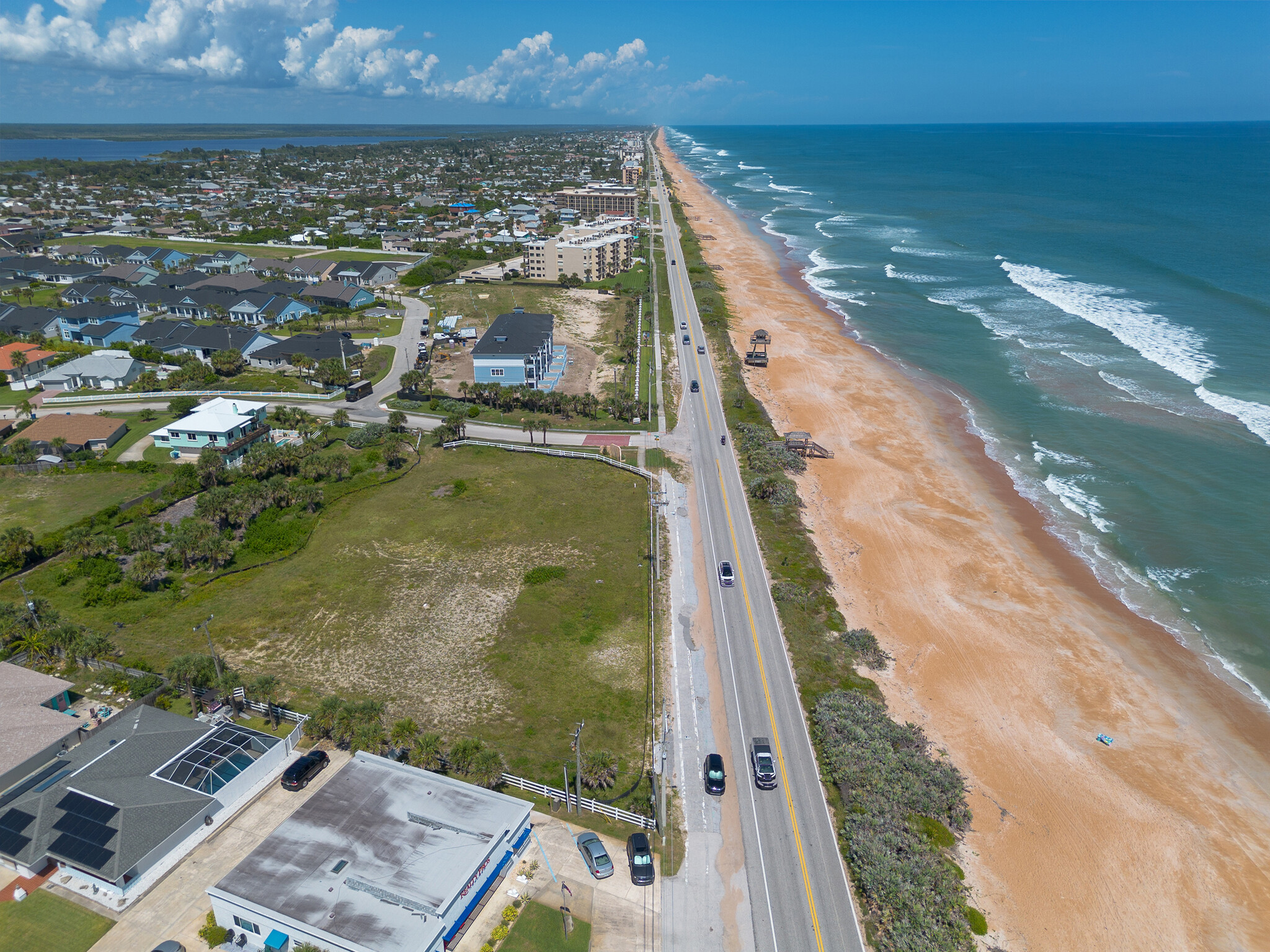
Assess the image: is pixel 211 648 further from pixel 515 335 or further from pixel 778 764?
pixel 515 335

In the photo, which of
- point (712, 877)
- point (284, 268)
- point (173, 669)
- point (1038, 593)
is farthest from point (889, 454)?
point (284, 268)

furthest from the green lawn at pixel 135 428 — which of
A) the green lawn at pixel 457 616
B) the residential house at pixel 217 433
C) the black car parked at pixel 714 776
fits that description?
the black car parked at pixel 714 776

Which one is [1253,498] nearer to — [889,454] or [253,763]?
[889,454]

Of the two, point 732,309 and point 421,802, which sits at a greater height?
point 732,309

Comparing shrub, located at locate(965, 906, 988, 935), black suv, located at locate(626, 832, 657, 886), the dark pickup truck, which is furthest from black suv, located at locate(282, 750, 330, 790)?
shrub, located at locate(965, 906, 988, 935)

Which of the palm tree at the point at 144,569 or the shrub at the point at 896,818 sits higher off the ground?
the palm tree at the point at 144,569

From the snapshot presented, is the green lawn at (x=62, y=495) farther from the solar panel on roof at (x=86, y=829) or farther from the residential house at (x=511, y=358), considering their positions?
the residential house at (x=511, y=358)

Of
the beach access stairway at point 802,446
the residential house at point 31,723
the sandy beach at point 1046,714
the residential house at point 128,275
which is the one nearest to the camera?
the sandy beach at point 1046,714
